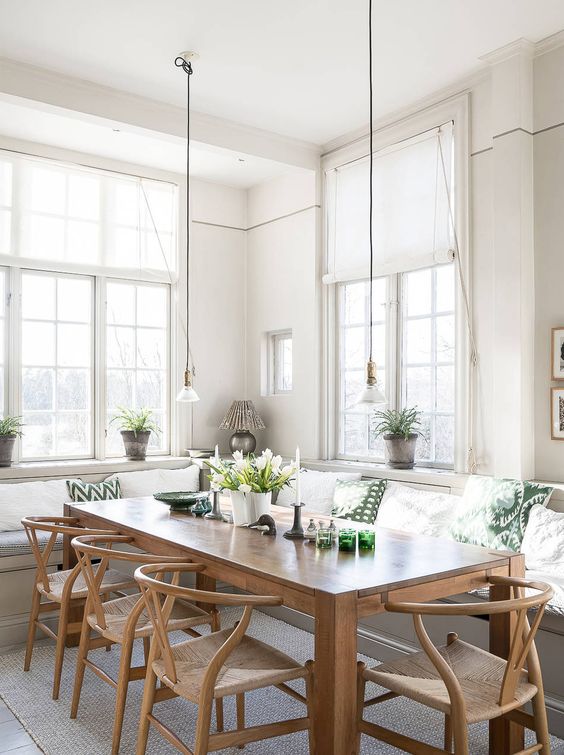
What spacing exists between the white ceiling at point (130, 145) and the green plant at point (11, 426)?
211 cm

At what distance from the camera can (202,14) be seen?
3.80 m

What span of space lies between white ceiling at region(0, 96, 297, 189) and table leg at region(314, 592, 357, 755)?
12.5 feet

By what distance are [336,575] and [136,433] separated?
11.4 feet

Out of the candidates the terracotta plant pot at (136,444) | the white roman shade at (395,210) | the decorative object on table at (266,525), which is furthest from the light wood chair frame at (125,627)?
the white roman shade at (395,210)

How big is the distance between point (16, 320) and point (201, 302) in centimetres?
157

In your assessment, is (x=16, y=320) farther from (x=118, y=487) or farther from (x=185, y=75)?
(x=185, y=75)

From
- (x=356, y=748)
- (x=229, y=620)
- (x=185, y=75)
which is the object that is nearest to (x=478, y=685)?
(x=356, y=748)

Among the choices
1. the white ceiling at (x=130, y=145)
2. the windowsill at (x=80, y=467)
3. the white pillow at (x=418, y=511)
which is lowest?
the white pillow at (x=418, y=511)

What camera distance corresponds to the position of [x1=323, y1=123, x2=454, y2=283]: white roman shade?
4773mm

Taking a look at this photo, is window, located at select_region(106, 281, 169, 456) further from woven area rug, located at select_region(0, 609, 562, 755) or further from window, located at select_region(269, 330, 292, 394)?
woven area rug, located at select_region(0, 609, 562, 755)

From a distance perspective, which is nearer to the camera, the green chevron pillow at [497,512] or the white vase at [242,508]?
the white vase at [242,508]

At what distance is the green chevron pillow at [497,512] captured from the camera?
12.3 feet

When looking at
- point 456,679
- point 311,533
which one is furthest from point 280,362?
point 456,679

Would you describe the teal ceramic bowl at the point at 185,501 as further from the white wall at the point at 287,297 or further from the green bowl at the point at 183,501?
the white wall at the point at 287,297
